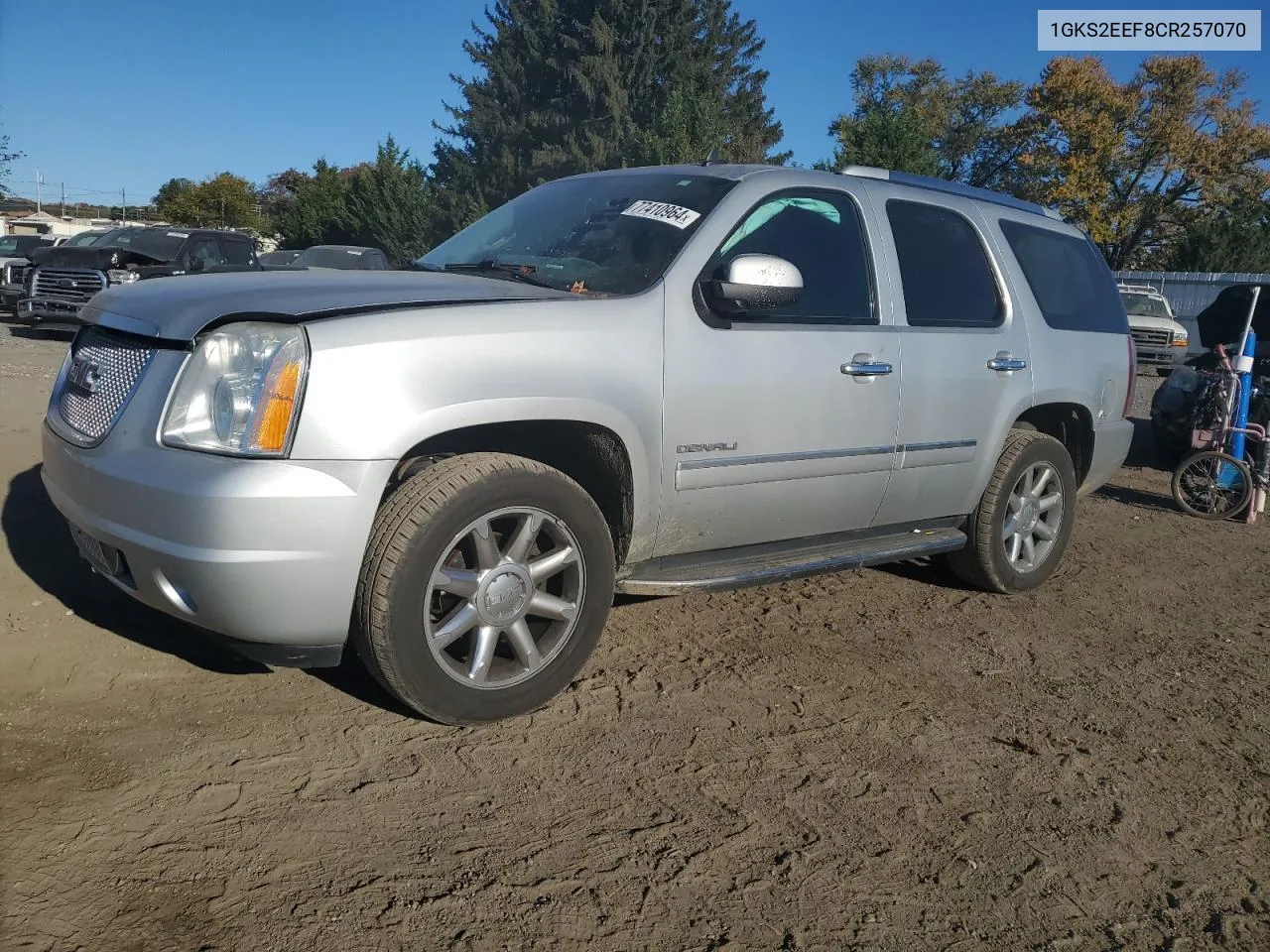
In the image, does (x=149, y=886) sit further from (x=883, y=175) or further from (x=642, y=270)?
(x=883, y=175)

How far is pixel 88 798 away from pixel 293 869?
25.7 inches

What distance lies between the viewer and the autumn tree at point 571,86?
40.0m

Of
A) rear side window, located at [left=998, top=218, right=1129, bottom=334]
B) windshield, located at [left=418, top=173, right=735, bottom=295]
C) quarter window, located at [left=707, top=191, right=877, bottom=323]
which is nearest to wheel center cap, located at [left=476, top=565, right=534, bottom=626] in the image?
windshield, located at [left=418, top=173, right=735, bottom=295]

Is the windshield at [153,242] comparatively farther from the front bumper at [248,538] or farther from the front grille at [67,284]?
the front bumper at [248,538]

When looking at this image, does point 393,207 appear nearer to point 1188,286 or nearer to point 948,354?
point 1188,286

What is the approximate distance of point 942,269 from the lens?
15.1ft

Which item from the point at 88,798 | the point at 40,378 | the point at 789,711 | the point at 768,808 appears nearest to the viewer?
the point at 88,798

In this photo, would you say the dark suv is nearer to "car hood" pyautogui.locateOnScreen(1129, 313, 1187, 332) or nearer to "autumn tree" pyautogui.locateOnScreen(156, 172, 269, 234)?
"car hood" pyautogui.locateOnScreen(1129, 313, 1187, 332)

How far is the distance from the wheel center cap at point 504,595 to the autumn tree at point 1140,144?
138ft

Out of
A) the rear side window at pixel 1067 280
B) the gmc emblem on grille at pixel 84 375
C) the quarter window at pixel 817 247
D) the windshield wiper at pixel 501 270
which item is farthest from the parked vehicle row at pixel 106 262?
the quarter window at pixel 817 247

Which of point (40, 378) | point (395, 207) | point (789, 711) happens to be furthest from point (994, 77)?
point (789, 711)

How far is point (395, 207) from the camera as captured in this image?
38938 millimetres

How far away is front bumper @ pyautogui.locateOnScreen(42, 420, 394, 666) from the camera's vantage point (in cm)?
273

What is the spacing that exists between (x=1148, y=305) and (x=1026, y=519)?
1861 centimetres
